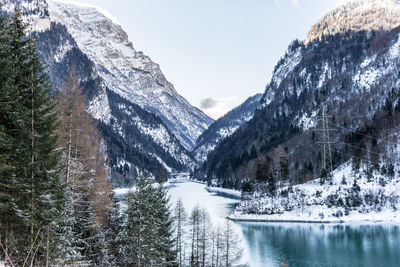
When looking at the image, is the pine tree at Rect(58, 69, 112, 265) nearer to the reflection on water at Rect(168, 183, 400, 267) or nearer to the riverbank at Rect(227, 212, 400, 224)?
the reflection on water at Rect(168, 183, 400, 267)

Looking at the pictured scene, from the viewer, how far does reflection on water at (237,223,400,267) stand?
152 ft

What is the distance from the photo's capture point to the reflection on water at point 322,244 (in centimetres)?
4638

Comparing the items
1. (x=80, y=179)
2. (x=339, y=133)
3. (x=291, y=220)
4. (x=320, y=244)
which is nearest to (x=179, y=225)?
(x=80, y=179)

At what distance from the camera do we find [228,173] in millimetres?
172375

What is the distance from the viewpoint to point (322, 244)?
181 feet

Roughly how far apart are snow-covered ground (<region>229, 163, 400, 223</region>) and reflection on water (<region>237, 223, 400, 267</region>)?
3948mm

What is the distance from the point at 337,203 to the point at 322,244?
71.0 ft

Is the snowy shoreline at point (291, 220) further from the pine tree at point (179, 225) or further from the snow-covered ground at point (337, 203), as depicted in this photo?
the pine tree at point (179, 225)

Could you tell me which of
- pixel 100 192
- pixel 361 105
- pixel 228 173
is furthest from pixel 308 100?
pixel 100 192

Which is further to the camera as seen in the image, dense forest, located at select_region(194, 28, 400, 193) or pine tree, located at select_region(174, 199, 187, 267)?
dense forest, located at select_region(194, 28, 400, 193)

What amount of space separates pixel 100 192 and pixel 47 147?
10123 millimetres

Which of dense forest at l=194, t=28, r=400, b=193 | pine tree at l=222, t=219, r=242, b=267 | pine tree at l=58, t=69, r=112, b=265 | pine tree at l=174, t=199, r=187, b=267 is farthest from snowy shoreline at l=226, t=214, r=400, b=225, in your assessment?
pine tree at l=58, t=69, r=112, b=265

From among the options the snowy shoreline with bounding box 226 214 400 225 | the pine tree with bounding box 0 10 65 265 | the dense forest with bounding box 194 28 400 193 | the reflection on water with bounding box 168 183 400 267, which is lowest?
the reflection on water with bounding box 168 183 400 267

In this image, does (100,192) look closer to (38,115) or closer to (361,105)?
(38,115)
